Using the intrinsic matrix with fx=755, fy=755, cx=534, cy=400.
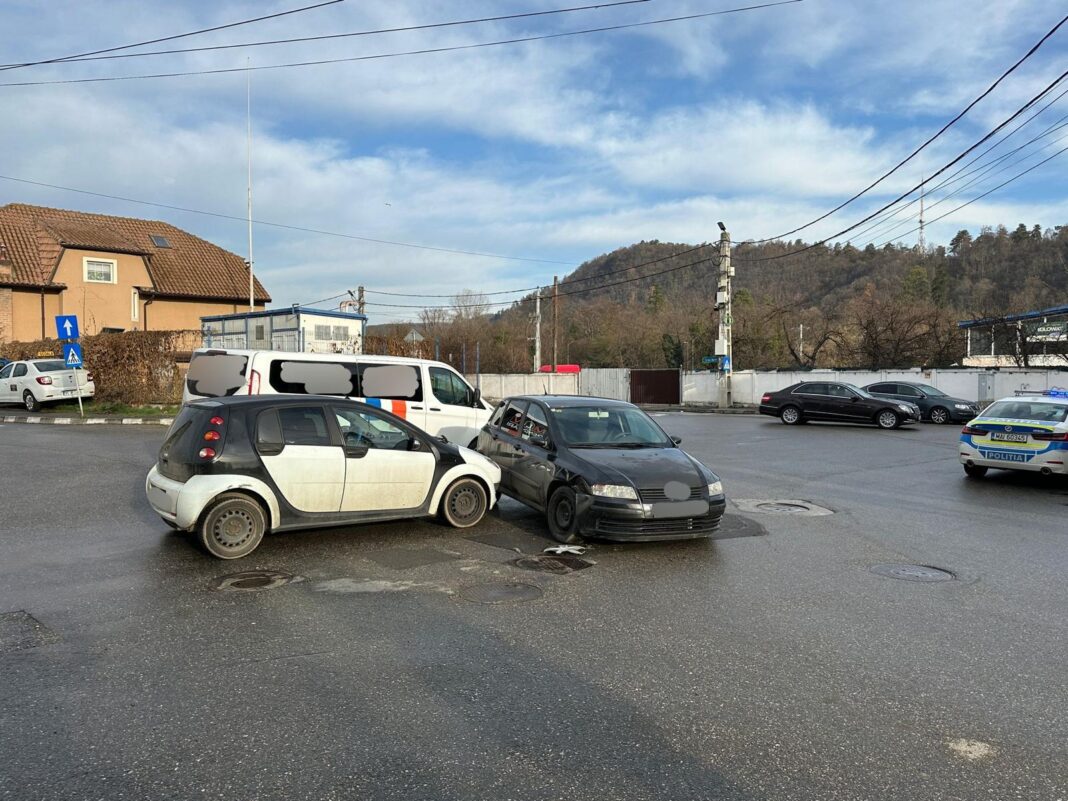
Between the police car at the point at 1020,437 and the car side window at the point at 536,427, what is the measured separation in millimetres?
7742

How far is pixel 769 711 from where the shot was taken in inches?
154

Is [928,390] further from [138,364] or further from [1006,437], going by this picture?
[138,364]

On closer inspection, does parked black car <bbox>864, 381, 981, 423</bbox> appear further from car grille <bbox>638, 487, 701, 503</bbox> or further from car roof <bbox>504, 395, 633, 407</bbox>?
car grille <bbox>638, 487, 701, 503</bbox>

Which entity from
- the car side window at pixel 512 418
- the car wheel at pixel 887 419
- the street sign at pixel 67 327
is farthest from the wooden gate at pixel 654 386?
the car side window at pixel 512 418

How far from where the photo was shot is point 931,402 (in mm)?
24969

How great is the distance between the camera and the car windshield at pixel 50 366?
952 inches

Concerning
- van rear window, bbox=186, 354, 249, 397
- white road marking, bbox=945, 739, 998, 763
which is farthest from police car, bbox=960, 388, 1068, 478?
van rear window, bbox=186, 354, 249, 397

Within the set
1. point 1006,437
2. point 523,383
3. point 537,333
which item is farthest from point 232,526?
point 537,333

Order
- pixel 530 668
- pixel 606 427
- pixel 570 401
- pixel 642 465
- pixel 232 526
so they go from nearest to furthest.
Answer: pixel 530 668 < pixel 232 526 < pixel 642 465 < pixel 606 427 < pixel 570 401

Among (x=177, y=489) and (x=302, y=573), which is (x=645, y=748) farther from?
(x=177, y=489)

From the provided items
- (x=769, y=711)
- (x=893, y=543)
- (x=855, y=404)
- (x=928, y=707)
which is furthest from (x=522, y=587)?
(x=855, y=404)

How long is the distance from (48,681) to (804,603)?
5.04 m

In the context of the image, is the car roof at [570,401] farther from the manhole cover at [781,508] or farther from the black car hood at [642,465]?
the manhole cover at [781,508]

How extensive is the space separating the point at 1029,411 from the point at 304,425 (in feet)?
36.6
